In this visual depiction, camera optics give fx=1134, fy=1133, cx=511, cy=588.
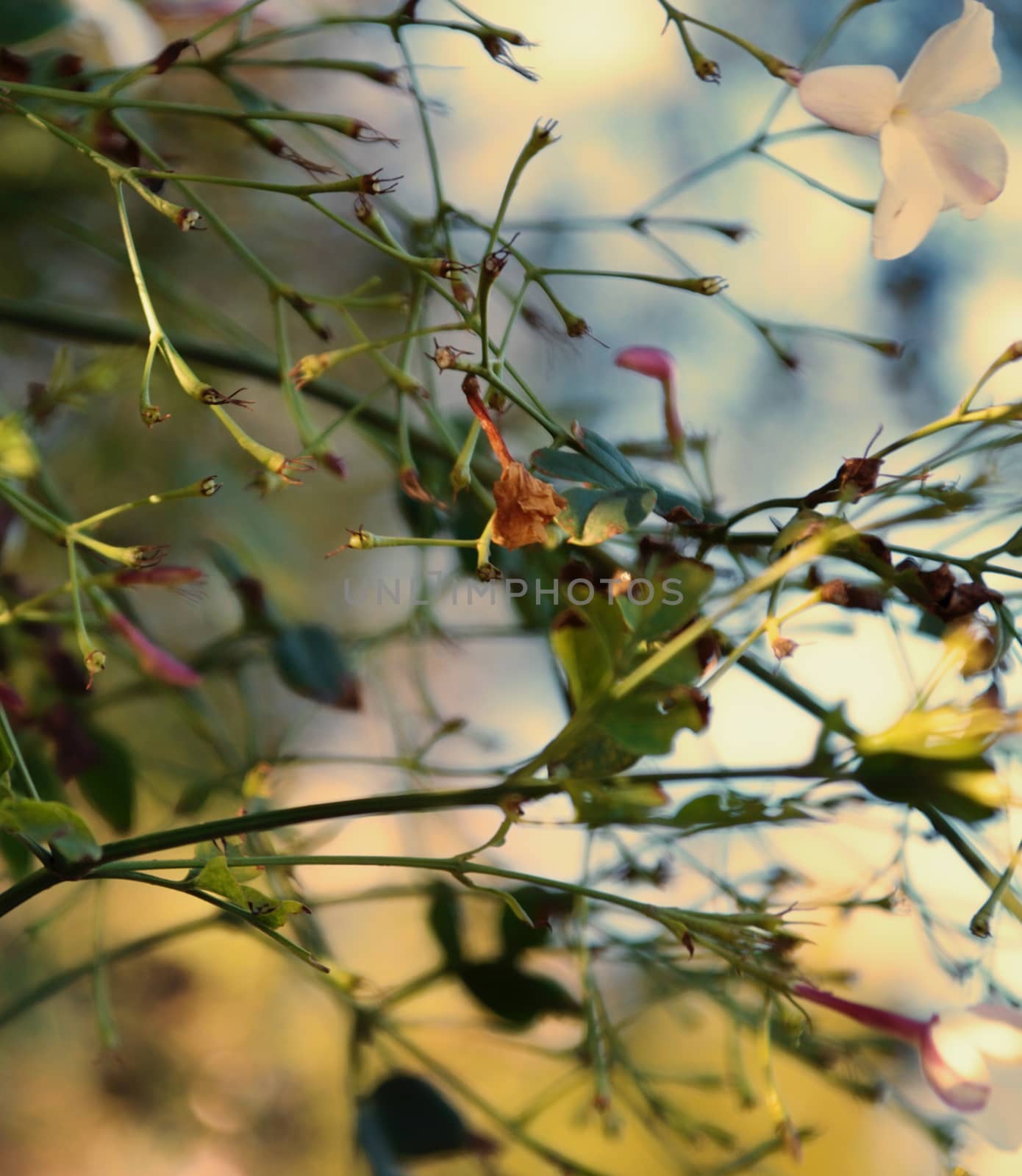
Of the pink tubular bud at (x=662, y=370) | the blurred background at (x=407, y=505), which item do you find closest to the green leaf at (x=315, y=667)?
the blurred background at (x=407, y=505)

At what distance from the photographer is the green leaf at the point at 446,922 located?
1.07 ft

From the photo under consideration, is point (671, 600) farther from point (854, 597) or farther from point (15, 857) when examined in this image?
point (15, 857)

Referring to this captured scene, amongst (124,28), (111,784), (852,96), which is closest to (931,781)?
(852,96)

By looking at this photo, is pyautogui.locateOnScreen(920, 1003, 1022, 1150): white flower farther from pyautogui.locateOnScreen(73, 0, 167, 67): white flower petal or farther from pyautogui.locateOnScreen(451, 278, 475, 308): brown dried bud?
pyautogui.locateOnScreen(73, 0, 167, 67): white flower petal

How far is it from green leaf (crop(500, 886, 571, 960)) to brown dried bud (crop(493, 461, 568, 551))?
148 millimetres

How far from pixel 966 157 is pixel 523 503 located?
10 cm

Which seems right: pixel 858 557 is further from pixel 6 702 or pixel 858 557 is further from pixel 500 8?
pixel 500 8

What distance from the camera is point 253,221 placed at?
0.56 metres

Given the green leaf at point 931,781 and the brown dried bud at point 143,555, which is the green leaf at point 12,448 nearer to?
the brown dried bud at point 143,555

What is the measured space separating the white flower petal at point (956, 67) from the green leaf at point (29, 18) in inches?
8.3

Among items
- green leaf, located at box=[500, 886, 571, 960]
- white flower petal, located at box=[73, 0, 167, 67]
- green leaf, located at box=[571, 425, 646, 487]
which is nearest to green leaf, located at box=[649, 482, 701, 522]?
green leaf, located at box=[571, 425, 646, 487]

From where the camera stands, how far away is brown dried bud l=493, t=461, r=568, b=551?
0.58 feet

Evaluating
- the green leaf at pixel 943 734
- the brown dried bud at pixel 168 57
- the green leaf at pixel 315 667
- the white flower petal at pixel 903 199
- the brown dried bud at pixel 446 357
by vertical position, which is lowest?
the green leaf at pixel 315 667

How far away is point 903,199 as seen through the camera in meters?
0.18
